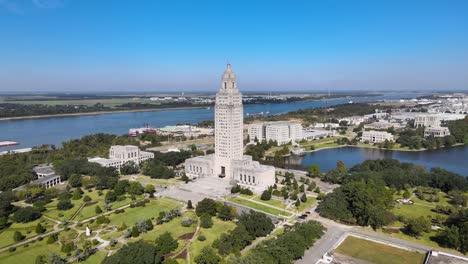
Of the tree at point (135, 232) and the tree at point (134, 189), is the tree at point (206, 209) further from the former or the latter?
the tree at point (134, 189)

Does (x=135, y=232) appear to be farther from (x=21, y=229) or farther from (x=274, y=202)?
(x=274, y=202)

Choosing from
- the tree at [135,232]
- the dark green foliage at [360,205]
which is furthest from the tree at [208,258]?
the dark green foliage at [360,205]

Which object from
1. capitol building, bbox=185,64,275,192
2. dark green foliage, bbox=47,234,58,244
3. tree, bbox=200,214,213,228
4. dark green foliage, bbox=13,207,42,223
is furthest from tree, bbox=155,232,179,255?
capitol building, bbox=185,64,275,192

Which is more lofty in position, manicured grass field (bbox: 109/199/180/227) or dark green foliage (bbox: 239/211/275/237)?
dark green foliage (bbox: 239/211/275/237)

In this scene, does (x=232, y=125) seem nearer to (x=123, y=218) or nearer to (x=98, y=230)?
(x=123, y=218)

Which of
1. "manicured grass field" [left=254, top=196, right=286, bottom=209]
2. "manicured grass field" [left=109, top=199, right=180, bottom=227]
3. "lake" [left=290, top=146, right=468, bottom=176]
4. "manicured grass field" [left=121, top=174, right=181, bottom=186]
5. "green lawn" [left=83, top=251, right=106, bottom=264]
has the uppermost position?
"green lawn" [left=83, top=251, right=106, bottom=264]

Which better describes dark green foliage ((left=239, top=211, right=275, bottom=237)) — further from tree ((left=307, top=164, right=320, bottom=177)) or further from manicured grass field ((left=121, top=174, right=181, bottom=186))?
tree ((left=307, top=164, right=320, bottom=177))
